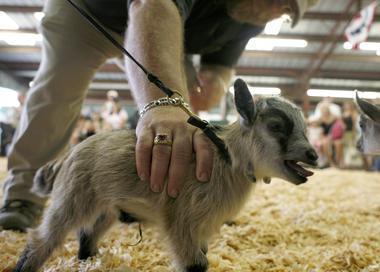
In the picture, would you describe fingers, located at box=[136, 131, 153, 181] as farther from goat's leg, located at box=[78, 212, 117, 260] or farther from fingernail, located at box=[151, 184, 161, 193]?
goat's leg, located at box=[78, 212, 117, 260]

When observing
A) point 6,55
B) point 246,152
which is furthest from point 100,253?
point 6,55

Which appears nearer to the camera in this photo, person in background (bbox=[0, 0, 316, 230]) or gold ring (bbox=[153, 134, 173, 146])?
gold ring (bbox=[153, 134, 173, 146])

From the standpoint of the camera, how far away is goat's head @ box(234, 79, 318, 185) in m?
1.22

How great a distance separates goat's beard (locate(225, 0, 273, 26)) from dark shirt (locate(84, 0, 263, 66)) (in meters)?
0.07

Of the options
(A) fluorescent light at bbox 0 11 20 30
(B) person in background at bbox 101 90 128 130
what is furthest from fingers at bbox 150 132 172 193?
(A) fluorescent light at bbox 0 11 20 30

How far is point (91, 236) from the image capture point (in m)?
1.72

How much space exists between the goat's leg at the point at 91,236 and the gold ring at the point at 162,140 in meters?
0.57

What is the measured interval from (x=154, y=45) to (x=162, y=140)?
40cm

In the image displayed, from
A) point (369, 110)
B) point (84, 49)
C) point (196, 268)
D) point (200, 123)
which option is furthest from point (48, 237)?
point (369, 110)

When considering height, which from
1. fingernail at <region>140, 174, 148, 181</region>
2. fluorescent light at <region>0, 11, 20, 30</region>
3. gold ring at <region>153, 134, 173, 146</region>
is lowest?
fingernail at <region>140, 174, 148, 181</region>

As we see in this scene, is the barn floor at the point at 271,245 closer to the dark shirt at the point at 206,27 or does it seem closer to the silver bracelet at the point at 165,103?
the silver bracelet at the point at 165,103

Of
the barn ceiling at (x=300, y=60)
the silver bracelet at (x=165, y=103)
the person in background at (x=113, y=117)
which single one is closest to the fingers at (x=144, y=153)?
the silver bracelet at (x=165, y=103)

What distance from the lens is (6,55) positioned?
13.0 meters

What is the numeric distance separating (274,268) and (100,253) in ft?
2.36
